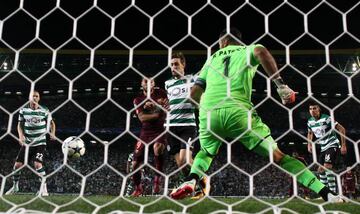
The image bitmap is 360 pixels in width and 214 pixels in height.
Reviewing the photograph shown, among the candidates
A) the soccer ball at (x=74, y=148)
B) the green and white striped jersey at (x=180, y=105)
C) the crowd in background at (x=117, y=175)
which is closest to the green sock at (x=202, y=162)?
the green and white striped jersey at (x=180, y=105)

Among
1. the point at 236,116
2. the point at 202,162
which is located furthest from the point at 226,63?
the point at 202,162

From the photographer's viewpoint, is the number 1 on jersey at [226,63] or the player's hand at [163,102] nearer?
the number 1 on jersey at [226,63]

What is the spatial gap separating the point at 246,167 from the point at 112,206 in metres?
11.9

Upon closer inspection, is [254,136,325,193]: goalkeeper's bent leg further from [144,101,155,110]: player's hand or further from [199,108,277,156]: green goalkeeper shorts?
[144,101,155,110]: player's hand

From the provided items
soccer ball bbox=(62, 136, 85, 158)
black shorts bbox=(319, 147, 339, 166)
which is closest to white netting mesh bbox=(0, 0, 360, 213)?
black shorts bbox=(319, 147, 339, 166)

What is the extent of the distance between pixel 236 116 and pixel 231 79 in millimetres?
217

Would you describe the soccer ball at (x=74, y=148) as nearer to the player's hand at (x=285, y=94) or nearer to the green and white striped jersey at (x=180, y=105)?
the green and white striped jersey at (x=180, y=105)

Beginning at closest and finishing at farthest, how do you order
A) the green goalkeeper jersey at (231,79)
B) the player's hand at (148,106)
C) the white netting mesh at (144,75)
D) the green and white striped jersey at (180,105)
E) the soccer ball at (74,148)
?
the green goalkeeper jersey at (231,79), the green and white striped jersey at (180,105), the player's hand at (148,106), the soccer ball at (74,148), the white netting mesh at (144,75)

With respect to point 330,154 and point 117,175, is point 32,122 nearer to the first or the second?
point 330,154

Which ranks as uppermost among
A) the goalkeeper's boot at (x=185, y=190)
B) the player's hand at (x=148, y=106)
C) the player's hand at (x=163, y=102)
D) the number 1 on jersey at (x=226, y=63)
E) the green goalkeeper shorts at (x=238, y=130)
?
the number 1 on jersey at (x=226, y=63)

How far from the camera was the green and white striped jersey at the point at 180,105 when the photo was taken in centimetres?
433

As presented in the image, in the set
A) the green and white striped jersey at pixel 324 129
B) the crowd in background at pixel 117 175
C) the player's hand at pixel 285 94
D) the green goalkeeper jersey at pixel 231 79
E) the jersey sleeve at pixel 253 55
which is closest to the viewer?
the player's hand at pixel 285 94

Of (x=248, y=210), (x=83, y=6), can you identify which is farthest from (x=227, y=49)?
(x=83, y=6)

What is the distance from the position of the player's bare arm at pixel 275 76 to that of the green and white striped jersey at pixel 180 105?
1654 millimetres
